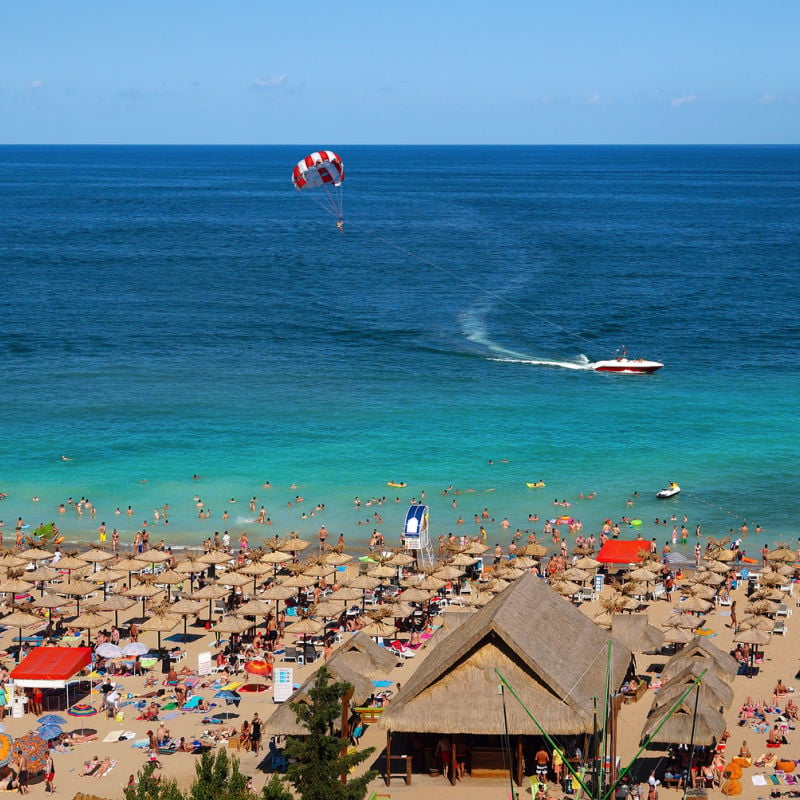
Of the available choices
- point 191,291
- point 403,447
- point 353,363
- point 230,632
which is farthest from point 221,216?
point 230,632

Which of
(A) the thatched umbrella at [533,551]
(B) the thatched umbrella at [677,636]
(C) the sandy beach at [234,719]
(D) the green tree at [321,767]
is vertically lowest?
(A) the thatched umbrella at [533,551]

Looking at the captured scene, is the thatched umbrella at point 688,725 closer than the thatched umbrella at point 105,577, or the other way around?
the thatched umbrella at point 688,725

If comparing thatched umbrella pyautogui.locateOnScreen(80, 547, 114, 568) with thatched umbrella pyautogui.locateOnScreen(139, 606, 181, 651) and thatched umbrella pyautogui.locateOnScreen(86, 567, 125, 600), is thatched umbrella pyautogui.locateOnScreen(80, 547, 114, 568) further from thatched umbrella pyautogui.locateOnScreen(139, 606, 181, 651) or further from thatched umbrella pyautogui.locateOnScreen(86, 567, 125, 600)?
thatched umbrella pyautogui.locateOnScreen(139, 606, 181, 651)

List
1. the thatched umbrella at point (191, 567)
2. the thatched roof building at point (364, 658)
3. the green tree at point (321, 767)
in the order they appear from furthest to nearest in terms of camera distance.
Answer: the thatched umbrella at point (191, 567) → the thatched roof building at point (364, 658) → the green tree at point (321, 767)

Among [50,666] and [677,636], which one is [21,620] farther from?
[677,636]

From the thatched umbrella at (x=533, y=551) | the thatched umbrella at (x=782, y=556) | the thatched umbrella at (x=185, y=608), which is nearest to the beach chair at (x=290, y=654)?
A: the thatched umbrella at (x=185, y=608)

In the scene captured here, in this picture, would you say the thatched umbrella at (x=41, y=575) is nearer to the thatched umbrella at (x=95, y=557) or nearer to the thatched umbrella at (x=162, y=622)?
the thatched umbrella at (x=95, y=557)

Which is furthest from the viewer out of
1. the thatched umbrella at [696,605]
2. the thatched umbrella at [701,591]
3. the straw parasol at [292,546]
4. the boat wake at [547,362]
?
the boat wake at [547,362]
